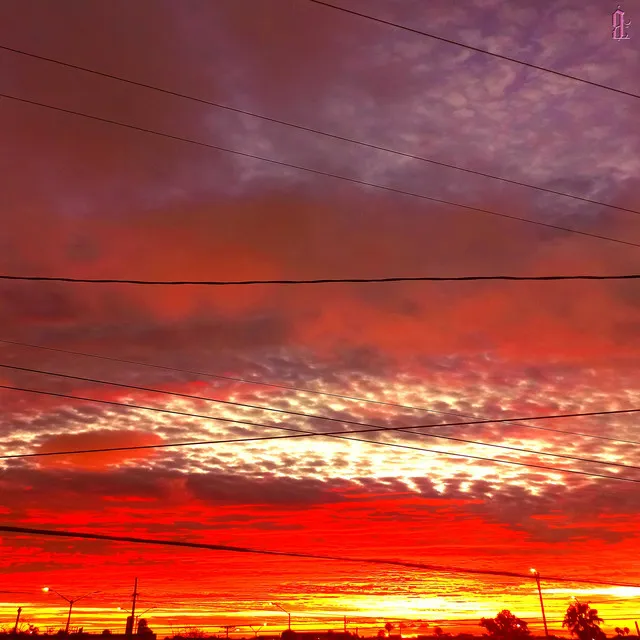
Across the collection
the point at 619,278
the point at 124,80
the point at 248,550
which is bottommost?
the point at 248,550

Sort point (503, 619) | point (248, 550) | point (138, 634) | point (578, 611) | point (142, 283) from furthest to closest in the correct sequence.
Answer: point (503, 619), point (578, 611), point (138, 634), point (248, 550), point (142, 283)

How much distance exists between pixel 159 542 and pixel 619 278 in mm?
13822

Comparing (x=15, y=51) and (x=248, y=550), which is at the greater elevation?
(x=15, y=51)

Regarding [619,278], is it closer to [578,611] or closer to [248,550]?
[248,550]

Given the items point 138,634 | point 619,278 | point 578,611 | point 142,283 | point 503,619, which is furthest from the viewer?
point 503,619

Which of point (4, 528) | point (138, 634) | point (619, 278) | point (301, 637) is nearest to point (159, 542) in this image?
point (4, 528)

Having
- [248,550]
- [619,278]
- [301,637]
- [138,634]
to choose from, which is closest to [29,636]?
[138,634]

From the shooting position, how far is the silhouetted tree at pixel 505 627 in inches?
5121

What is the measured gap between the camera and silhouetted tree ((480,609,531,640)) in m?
130

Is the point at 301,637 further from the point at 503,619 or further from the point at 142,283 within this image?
the point at 142,283

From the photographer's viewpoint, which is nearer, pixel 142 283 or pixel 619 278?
pixel 619 278

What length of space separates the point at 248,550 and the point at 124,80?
13439mm

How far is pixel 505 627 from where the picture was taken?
136 meters

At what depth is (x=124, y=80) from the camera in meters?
16.8
